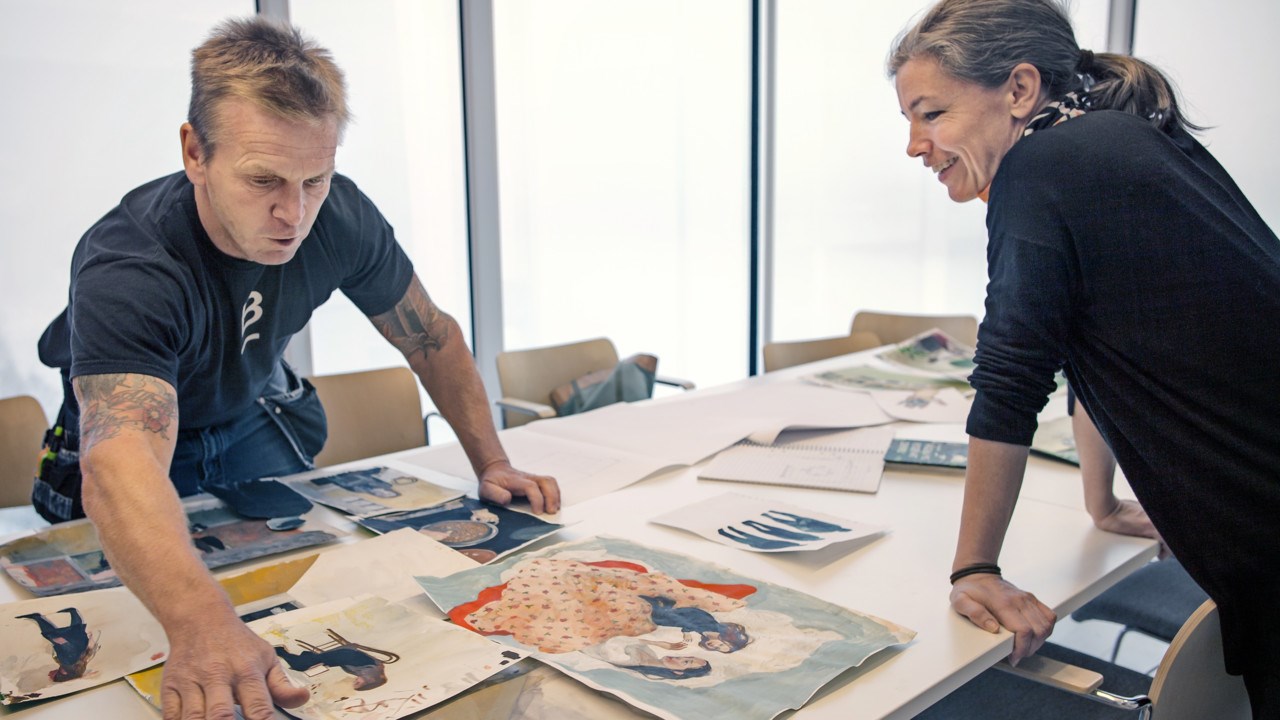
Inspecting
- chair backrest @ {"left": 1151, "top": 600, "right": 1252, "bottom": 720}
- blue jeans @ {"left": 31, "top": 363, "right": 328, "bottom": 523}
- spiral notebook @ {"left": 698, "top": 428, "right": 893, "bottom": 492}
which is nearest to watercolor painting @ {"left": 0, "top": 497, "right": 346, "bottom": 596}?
blue jeans @ {"left": 31, "top": 363, "right": 328, "bottom": 523}

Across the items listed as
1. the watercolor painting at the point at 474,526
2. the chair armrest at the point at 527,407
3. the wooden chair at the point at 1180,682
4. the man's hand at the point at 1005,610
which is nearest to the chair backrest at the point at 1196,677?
the wooden chair at the point at 1180,682

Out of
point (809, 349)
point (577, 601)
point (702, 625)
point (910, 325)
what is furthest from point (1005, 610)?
point (910, 325)

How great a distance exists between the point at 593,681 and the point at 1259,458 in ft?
2.77

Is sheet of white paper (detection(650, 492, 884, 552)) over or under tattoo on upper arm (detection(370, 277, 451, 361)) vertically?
under

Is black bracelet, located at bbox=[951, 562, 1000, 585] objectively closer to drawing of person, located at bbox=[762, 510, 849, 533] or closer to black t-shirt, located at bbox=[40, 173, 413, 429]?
drawing of person, located at bbox=[762, 510, 849, 533]

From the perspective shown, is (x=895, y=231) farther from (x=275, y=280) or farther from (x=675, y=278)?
(x=275, y=280)

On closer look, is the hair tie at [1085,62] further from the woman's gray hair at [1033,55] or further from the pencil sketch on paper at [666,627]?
the pencil sketch on paper at [666,627]

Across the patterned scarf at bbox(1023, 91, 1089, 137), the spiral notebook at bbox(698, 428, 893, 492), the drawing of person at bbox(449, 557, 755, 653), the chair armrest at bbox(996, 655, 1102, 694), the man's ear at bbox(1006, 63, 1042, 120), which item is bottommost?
the chair armrest at bbox(996, 655, 1102, 694)

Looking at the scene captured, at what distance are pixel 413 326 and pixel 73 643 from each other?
841 millimetres

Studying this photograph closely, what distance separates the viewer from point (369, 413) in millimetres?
2451

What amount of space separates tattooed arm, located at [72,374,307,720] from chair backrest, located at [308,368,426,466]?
1.23 m

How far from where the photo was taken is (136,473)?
3.35 feet

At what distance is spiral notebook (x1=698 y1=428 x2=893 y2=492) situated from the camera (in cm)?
168

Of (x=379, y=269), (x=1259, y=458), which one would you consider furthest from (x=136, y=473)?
(x=1259, y=458)
